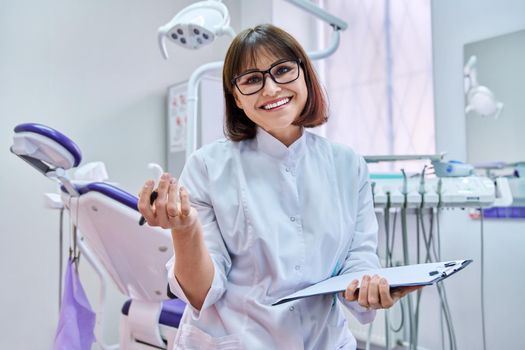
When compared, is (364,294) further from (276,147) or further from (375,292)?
(276,147)

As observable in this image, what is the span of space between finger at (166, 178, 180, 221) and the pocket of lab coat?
286mm

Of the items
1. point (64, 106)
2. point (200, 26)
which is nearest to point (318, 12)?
point (200, 26)

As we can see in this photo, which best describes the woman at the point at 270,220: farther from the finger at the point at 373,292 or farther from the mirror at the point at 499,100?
the mirror at the point at 499,100

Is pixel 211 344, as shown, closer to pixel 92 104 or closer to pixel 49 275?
pixel 49 275

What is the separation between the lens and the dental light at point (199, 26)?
4.74 feet

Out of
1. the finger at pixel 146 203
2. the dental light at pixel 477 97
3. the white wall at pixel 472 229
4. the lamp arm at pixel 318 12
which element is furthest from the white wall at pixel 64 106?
the finger at pixel 146 203

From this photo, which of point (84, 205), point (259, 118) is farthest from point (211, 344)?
point (84, 205)

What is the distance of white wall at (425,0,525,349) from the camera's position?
198cm

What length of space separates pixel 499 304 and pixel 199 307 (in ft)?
5.99

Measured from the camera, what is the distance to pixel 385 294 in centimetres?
63

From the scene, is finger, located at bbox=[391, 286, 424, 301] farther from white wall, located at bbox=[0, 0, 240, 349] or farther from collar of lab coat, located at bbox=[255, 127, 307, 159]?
white wall, located at bbox=[0, 0, 240, 349]

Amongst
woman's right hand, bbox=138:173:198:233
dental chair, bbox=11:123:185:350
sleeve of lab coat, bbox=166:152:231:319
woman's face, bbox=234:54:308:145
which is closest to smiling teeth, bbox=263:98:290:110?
woman's face, bbox=234:54:308:145

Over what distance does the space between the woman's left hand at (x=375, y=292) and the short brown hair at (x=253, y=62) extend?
37cm

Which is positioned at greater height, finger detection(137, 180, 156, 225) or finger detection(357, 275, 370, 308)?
finger detection(137, 180, 156, 225)
